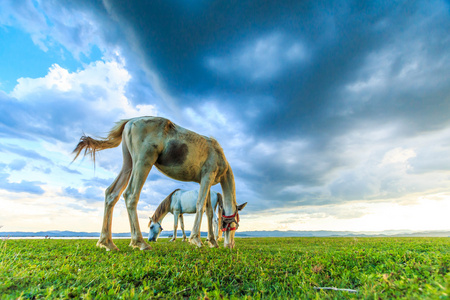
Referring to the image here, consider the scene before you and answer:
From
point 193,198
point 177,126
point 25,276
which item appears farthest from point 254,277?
point 193,198

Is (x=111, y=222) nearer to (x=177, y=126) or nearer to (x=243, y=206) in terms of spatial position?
(x=177, y=126)

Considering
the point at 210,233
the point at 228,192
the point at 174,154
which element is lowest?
the point at 210,233

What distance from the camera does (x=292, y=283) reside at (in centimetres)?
282

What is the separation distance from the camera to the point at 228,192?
7.66 metres

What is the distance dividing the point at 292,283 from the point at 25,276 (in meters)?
3.12

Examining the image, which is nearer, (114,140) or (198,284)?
(198,284)

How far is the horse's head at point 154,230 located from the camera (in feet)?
42.6

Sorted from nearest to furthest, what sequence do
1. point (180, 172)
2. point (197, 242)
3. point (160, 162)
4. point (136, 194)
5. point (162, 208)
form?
1. point (136, 194)
2. point (197, 242)
3. point (160, 162)
4. point (180, 172)
5. point (162, 208)

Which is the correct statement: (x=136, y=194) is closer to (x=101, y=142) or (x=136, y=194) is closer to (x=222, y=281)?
(x=101, y=142)

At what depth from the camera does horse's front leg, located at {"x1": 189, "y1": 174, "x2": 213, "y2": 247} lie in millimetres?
6691

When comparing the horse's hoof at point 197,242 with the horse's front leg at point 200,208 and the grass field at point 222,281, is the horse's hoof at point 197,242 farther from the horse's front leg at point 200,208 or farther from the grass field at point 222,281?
the grass field at point 222,281

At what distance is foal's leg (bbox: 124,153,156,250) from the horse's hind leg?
513 mm

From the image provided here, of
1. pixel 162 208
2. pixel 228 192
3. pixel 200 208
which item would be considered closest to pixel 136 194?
pixel 200 208

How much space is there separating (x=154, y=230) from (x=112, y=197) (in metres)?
7.80
